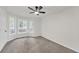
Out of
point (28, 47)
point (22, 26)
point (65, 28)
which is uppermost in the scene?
point (22, 26)

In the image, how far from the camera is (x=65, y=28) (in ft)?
10.8

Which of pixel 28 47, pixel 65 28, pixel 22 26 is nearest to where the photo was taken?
pixel 22 26

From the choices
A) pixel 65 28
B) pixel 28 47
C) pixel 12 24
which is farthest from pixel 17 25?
pixel 65 28

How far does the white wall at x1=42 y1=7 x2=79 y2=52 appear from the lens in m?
2.87

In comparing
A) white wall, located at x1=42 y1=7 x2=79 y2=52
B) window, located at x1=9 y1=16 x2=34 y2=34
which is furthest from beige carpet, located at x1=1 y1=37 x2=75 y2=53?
window, located at x1=9 y1=16 x2=34 y2=34

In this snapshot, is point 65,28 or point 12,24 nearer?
point 12,24

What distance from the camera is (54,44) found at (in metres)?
3.54

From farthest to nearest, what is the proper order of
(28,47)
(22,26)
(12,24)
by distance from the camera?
(28,47) < (22,26) < (12,24)

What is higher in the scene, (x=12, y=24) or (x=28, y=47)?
(x=12, y=24)

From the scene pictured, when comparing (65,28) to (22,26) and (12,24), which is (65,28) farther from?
(12,24)
